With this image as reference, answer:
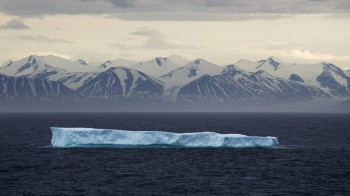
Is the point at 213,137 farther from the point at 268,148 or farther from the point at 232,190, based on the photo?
the point at 232,190

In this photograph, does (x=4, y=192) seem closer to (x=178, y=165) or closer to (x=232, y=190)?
(x=232, y=190)

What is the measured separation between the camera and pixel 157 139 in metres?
100

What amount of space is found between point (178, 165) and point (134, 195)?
21.1 m

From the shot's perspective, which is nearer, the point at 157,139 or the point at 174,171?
the point at 174,171

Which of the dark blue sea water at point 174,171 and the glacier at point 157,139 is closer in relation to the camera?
the dark blue sea water at point 174,171

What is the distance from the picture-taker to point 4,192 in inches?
2400

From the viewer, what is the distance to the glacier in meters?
98.3

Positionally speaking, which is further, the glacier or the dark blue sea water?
the glacier

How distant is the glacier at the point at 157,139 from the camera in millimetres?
98312

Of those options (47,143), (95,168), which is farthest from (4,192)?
(47,143)

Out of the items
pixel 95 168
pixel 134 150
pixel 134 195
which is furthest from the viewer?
pixel 134 150

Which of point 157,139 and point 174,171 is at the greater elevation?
point 174,171

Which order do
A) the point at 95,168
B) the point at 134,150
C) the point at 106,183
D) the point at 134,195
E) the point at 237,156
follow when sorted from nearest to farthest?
the point at 134,195 → the point at 106,183 → the point at 95,168 → the point at 237,156 → the point at 134,150

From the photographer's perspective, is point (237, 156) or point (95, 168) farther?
point (237, 156)
